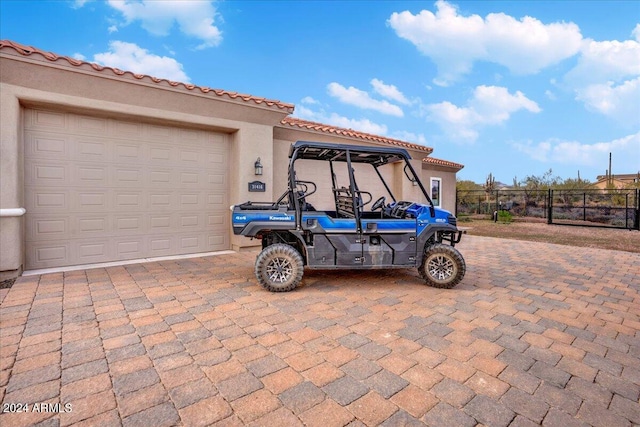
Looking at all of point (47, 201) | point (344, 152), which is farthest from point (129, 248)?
point (344, 152)

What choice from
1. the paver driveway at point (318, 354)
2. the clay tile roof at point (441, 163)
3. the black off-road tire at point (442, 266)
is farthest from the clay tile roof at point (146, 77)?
the clay tile roof at point (441, 163)

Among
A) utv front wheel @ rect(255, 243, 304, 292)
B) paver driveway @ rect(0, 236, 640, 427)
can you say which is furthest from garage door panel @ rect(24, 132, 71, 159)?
utv front wheel @ rect(255, 243, 304, 292)

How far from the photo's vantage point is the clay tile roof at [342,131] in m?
7.68

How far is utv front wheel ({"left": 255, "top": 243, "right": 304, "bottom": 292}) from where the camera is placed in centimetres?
384

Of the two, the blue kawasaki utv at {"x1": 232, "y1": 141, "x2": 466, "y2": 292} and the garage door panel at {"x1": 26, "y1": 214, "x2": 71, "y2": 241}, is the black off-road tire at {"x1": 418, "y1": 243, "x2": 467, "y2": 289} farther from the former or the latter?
A: the garage door panel at {"x1": 26, "y1": 214, "x2": 71, "y2": 241}

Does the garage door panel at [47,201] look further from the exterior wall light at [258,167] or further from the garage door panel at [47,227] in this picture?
the exterior wall light at [258,167]

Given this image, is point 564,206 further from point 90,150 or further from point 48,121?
point 48,121

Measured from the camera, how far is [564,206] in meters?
16.7

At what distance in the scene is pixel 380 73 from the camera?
1314 centimetres

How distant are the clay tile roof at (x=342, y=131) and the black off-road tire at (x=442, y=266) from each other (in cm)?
484

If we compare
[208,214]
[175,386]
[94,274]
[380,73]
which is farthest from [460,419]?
[380,73]

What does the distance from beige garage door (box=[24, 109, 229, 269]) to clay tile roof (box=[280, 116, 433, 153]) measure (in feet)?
6.60

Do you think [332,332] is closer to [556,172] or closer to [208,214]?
[208,214]

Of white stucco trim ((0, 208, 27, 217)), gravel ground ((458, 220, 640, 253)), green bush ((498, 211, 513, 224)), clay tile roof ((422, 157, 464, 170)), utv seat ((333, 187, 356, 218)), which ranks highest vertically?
clay tile roof ((422, 157, 464, 170))
